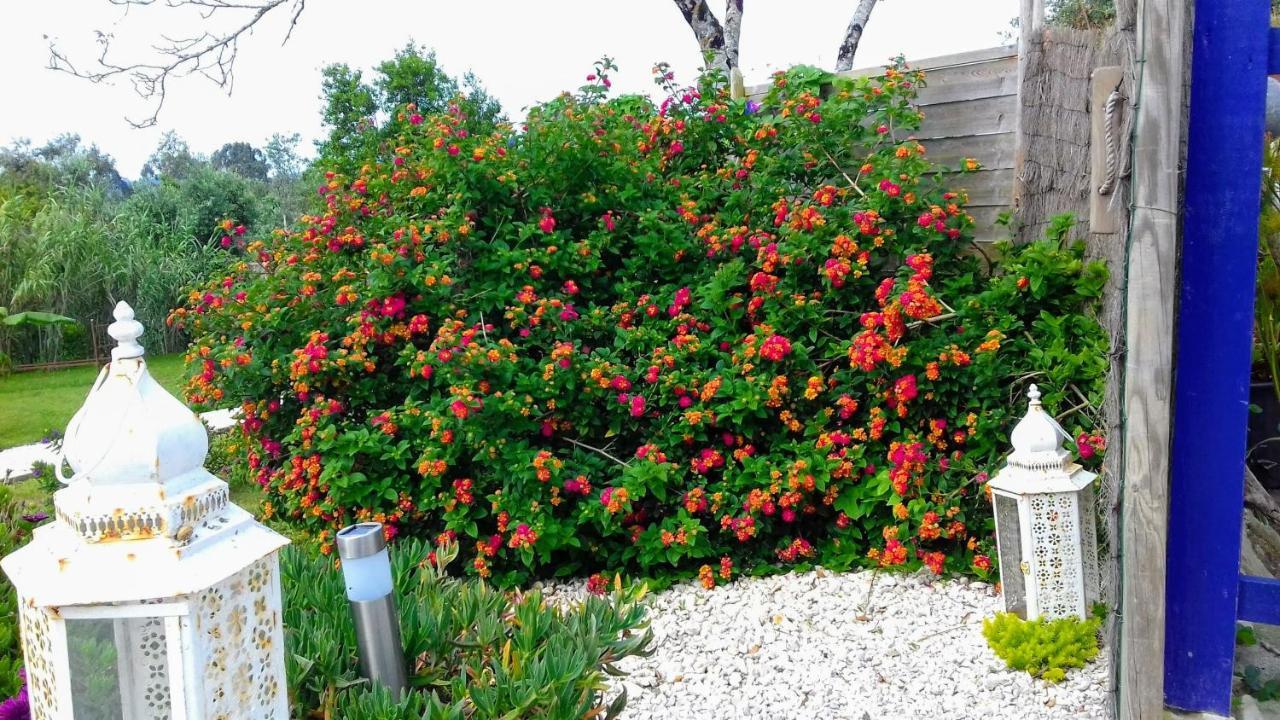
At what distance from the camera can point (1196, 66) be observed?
2162 mm

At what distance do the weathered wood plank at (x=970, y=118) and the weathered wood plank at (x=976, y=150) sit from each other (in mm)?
29

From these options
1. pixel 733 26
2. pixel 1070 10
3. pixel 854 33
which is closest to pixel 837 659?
pixel 733 26

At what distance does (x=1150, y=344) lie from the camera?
81.6 inches

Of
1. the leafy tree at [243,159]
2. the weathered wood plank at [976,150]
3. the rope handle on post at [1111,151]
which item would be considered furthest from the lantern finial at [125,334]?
the leafy tree at [243,159]

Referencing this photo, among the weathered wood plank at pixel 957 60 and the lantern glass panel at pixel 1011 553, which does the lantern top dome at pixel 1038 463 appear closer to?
the lantern glass panel at pixel 1011 553

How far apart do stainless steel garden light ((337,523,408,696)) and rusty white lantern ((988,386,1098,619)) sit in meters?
2.13

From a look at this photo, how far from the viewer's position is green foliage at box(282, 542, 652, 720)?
153 cm

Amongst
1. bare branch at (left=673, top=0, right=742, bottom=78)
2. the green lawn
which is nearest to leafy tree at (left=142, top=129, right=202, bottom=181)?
the green lawn

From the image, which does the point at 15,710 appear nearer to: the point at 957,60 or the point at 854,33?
the point at 957,60

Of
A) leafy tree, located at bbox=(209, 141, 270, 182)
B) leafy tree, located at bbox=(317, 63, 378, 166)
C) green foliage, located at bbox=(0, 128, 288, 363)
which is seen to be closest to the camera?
green foliage, located at bbox=(0, 128, 288, 363)

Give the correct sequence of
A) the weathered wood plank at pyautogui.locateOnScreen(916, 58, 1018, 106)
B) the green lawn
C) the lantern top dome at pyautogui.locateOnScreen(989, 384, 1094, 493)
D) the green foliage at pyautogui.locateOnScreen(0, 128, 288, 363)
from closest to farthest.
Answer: the lantern top dome at pyautogui.locateOnScreen(989, 384, 1094, 493) → the weathered wood plank at pyautogui.locateOnScreen(916, 58, 1018, 106) → the green lawn → the green foliage at pyautogui.locateOnScreen(0, 128, 288, 363)

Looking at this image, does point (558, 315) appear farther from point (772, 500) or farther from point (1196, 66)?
point (1196, 66)

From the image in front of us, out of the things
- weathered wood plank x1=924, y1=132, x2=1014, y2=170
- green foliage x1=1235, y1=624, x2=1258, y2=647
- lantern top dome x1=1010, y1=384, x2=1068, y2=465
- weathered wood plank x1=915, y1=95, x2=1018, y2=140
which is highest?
weathered wood plank x1=915, y1=95, x2=1018, y2=140

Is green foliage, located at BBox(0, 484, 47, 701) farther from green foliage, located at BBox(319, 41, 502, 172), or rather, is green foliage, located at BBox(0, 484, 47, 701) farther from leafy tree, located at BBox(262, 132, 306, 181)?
leafy tree, located at BBox(262, 132, 306, 181)
